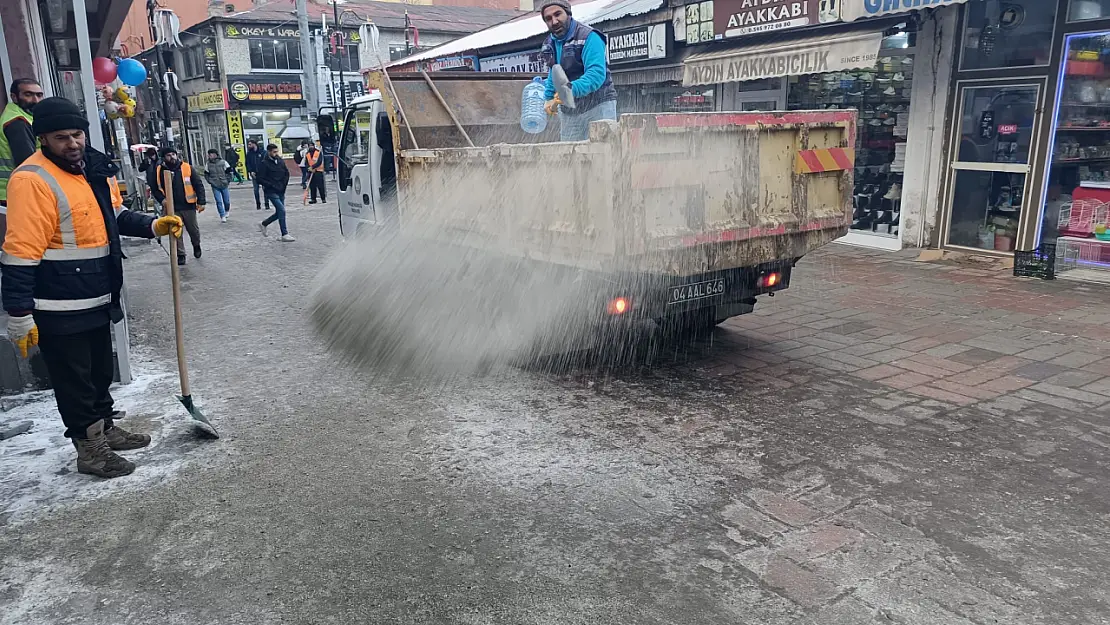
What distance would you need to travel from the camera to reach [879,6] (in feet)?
29.5

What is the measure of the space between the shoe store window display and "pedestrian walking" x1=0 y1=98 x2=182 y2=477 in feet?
30.7

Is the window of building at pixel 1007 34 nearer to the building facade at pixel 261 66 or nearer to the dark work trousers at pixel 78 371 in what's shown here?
the dark work trousers at pixel 78 371

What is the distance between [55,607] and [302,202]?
62.5ft

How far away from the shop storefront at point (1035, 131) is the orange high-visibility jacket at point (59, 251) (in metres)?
8.99

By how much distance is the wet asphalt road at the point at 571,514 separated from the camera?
2945 millimetres

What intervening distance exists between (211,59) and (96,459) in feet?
114

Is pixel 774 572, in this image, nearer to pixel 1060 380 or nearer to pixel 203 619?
pixel 203 619

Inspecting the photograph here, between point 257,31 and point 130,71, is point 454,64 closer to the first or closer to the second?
point 130,71

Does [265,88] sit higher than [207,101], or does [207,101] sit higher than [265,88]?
[265,88]

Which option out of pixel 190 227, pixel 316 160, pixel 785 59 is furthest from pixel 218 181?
pixel 785 59

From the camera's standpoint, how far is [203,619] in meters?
2.88

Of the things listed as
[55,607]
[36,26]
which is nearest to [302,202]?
[36,26]

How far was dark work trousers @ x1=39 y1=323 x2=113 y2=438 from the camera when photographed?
4.00 m

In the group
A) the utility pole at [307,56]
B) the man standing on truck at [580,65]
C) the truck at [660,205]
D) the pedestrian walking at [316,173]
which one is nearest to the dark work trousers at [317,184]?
the pedestrian walking at [316,173]
